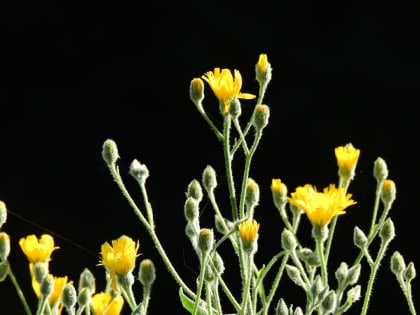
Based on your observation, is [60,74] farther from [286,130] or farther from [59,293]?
[59,293]

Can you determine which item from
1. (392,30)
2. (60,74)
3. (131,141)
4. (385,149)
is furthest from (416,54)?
(60,74)

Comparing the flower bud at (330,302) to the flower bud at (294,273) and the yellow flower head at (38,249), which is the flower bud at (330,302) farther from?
the yellow flower head at (38,249)

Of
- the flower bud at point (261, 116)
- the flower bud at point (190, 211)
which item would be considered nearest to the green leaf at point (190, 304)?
the flower bud at point (190, 211)

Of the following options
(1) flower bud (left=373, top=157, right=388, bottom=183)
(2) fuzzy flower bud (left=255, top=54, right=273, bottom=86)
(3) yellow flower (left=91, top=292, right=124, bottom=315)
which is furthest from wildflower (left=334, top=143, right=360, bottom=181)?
(3) yellow flower (left=91, top=292, right=124, bottom=315)

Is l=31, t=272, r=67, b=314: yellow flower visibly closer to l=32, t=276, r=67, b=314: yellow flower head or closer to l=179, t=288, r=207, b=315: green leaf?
l=32, t=276, r=67, b=314: yellow flower head

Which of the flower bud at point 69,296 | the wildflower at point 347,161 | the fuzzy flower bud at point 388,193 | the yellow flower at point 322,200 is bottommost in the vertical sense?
the flower bud at point 69,296

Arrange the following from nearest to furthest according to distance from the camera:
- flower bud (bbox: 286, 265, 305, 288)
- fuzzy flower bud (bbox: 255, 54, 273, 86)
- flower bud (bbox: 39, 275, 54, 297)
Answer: flower bud (bbox: 39, 275, 54, 297) → flower bud (bbox: 286, 265, 305, 288) → fuzzy flower bud (bbox: 255, 54, 273, 86)
